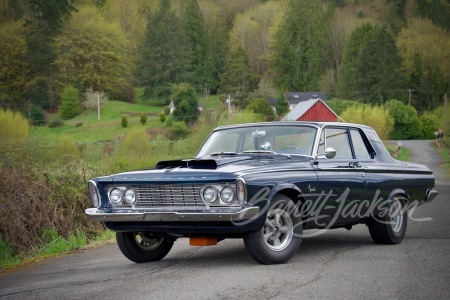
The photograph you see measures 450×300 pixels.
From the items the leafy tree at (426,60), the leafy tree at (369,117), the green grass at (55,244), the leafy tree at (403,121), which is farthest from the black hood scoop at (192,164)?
the leafy tree at (426,60)

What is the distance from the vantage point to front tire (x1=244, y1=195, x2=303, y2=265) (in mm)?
8219

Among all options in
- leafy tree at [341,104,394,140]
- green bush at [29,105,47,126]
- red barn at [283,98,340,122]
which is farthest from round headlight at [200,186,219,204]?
green bush at [29,105,47,126]

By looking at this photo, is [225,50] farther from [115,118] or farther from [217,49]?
[115,118]

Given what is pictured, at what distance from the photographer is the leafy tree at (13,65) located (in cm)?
10994

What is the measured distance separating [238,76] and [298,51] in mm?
11196

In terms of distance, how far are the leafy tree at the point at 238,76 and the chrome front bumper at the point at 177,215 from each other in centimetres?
11358

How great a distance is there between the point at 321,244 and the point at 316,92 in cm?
11272

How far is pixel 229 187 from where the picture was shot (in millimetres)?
8117

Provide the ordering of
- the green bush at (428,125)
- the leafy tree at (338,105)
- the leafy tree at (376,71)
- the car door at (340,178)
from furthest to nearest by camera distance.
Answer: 1. the leafy tree at (376,71)
2. the green bush at (428,125)
3. the leafy tree at (338,105)
4. the car door at (340,178)

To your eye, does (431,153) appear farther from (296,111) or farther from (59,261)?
(59,261)

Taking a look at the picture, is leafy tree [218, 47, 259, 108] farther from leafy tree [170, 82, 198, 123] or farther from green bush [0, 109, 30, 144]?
green bush [0, 109, 30, 144]

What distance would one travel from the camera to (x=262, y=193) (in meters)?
8.18

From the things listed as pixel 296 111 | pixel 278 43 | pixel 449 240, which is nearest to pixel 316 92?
pixel 278 43

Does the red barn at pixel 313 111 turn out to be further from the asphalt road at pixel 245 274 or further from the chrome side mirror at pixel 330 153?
the chrome side mirror at pixel 330 153
